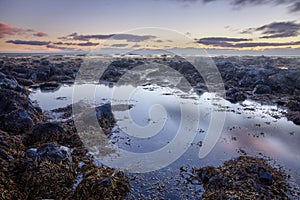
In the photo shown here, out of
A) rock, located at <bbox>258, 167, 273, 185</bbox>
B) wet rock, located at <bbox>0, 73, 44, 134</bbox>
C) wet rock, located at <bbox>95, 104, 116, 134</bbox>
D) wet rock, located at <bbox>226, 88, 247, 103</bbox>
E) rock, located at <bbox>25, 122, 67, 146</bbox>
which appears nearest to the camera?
rock, located at <bbox>258, 167, 273, 185</bbox>

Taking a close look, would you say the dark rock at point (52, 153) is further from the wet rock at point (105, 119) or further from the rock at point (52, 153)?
the wet rock at point (105, 119)

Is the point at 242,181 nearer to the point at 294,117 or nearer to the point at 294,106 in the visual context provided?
the point at 294,117

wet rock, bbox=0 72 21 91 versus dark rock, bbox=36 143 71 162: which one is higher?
wet rock, bbox=0 72 21 91

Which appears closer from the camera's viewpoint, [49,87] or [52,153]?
[52,153]

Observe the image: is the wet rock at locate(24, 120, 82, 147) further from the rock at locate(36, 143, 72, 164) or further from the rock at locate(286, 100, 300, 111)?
the rock at locate(286, 100, 300, 111)

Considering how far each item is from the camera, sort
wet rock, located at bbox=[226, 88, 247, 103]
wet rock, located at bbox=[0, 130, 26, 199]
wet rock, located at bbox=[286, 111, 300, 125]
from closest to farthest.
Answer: wet rock, located at bbox=[0, 130, 26, 199]
wet rock, located at bbox=[286, 111, 300, 125]
wet rock, located at bbox=[226, 88, 247, 103]

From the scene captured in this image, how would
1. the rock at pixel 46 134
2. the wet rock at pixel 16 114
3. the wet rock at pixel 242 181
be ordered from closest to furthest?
1. the wet rock at pixel 242 181
2. the rock at pixel 46 134
3. the wet rock at pixel 16 114

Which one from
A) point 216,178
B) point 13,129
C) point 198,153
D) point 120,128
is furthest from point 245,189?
point 13,129

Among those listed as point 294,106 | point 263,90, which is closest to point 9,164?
point 294,106

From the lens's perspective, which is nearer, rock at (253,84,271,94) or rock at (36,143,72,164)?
rock at (36,143,72,164)

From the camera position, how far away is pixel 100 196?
11.2 meters

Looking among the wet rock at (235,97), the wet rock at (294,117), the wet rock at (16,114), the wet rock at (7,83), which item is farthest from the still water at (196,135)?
the wet rock at (16,114)

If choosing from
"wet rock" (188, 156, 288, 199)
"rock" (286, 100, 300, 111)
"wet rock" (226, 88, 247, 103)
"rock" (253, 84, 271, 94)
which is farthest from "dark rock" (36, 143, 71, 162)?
"rock" (253, 84, 271, 94)

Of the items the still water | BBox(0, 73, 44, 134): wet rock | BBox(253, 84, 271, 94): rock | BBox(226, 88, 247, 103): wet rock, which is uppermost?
BBox(0, 73, 44, 134): wet rock
